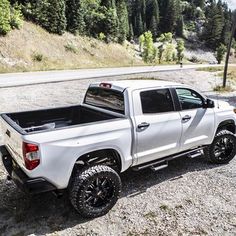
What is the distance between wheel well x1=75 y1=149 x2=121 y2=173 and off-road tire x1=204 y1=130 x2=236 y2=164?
2.26 meters

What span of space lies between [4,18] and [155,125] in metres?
31.8

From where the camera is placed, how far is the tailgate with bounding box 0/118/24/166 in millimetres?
3660

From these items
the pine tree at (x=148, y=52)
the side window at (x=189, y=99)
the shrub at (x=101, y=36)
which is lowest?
the pine tree at (x=148, y=52)

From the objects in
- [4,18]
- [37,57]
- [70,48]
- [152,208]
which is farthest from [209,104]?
[70,48]

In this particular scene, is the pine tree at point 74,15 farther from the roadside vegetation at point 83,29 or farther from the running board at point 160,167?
the running board at point 160,167

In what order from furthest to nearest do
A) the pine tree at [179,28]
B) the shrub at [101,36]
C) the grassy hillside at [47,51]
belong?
1. the pine tree at [179,28]
2. the shrub at [101,36]
3. the grassy hillside at [47,51]

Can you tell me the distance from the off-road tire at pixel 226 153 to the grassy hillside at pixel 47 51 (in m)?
23.6

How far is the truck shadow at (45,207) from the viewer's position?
383 cm

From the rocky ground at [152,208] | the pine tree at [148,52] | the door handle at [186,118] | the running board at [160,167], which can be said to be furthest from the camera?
the pine tree at [148,52]

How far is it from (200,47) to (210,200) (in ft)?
392

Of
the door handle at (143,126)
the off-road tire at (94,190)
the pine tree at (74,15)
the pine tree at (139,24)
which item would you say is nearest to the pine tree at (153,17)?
the pine tree at (139,24)

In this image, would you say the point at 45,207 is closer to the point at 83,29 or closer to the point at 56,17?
the point at 56,17

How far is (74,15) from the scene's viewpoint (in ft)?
151

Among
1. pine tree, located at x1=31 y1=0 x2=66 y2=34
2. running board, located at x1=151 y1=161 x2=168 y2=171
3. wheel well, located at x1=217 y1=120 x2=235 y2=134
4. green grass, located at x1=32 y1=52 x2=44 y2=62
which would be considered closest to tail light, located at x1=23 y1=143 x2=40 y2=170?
running board, located at x1=151 y1=161 x2=168 y2=171
